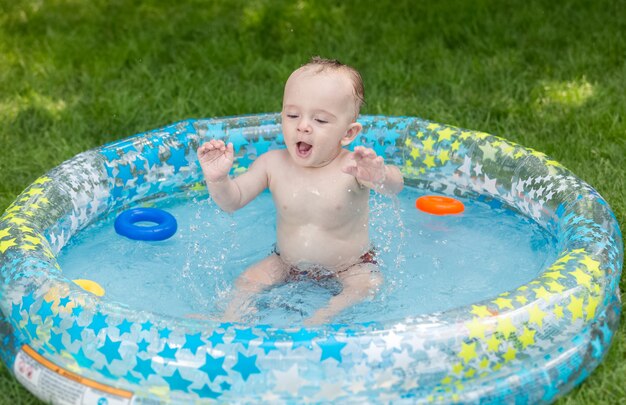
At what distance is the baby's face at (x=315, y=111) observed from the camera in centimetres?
340

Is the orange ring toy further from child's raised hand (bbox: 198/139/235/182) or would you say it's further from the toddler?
child's raised hand (bbox: 198/139/235/182)

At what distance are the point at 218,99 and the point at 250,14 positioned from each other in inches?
54.4

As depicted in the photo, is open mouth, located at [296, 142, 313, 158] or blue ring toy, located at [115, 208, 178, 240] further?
blue ring toy, located at [115, 208, 178, 240]

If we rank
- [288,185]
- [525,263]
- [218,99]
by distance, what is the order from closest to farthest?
1. [288,185]
2. [525,263]
3. [218,99]

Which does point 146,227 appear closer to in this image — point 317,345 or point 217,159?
point 217,159

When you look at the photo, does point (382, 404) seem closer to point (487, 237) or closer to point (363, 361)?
point (363, 361)

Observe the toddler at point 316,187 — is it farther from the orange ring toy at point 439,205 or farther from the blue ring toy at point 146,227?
the orange ring toy at point 439,205

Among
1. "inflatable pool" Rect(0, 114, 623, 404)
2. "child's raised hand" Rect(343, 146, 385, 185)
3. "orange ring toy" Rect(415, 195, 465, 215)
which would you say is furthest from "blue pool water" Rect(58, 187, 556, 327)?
"child's raised hand" Rect(343, 146, 385, 185)

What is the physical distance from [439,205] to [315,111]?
3.77 feet

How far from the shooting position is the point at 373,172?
3.32m

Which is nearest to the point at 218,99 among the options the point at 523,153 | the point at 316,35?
the point at 316,35

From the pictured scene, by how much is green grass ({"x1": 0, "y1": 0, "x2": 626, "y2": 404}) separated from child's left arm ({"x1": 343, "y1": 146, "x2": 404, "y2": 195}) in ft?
3.82

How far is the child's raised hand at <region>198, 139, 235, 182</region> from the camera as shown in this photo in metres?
3.36

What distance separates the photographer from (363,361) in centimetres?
279
